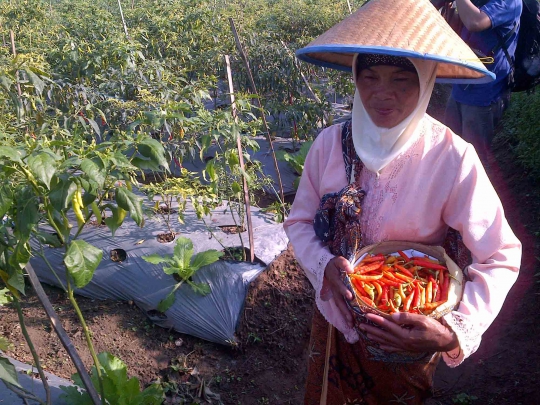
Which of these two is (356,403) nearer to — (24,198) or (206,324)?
(24,198)

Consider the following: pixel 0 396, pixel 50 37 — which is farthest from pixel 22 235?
pixel 50 37

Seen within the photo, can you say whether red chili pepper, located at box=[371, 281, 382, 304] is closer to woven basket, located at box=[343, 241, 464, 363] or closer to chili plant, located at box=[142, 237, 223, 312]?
woven basket, located at box=[343, 241, 464, 363]

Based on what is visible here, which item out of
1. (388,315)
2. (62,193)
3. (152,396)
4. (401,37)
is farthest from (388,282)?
(152,396)

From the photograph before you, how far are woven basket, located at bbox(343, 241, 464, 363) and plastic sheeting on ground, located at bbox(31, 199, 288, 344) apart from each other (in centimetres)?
169

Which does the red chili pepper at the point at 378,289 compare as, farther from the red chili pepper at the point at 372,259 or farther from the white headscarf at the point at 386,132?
the white headscarf at the point at 386,132

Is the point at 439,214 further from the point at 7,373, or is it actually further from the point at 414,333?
the point at 7,373

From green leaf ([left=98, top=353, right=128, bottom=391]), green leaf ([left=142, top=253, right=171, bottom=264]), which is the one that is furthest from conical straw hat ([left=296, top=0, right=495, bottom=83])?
green leaf ([left=142, top=253, right=171, bottom=264])

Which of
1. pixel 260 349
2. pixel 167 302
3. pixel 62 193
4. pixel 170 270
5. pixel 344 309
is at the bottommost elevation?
pixel 260 349

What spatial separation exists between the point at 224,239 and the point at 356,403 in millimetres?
1943

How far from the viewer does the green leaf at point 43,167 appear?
1.52 metres

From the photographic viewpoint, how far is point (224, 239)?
3.62 m

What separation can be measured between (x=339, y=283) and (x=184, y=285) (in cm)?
188

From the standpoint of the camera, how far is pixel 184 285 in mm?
3297

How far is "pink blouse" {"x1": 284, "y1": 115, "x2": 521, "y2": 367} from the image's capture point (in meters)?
1.45
